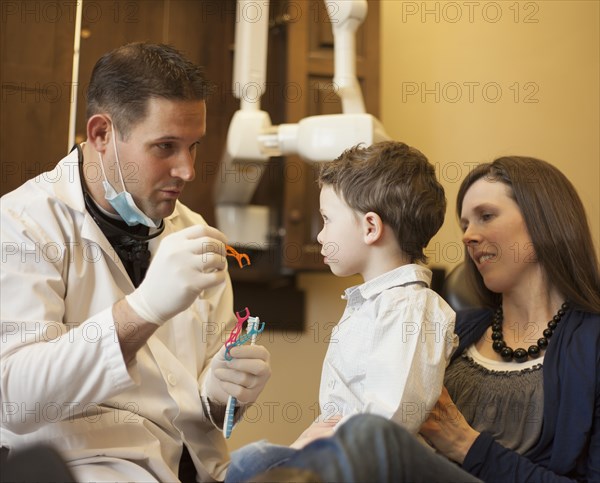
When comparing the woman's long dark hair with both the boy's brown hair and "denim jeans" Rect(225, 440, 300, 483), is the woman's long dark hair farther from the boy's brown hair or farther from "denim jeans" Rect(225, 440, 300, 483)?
"denim jeans" Rect(225, 440, 300, 483)

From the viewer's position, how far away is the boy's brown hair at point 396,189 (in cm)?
137

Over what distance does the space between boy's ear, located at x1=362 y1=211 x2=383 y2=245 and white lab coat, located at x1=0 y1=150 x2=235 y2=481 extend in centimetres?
45

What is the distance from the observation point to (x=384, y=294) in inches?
52.3

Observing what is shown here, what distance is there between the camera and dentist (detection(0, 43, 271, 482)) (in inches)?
50.0

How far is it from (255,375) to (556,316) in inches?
22.6

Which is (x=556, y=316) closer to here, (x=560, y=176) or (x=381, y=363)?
(x=560, y=176)

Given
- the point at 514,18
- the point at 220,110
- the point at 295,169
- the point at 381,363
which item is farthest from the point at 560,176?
the point at 514,18

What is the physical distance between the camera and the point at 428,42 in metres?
2.71

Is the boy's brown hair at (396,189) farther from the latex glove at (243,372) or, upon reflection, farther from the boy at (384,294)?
the latex glove at (243,372)

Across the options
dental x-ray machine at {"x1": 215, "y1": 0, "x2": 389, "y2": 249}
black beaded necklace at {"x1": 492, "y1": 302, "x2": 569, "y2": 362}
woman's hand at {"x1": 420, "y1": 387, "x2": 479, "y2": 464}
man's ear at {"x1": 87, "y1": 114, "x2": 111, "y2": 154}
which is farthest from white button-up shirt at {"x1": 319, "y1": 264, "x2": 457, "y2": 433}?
dental x-ray machine at {"x1": 215, "y1": 0, "x2": 389, "y2": 249}

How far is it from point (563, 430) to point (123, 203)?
0.91 m

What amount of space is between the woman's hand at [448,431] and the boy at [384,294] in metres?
0.10

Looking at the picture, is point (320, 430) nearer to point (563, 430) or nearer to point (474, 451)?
point (474, 451)

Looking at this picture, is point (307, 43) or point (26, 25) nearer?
point (26, 25)
